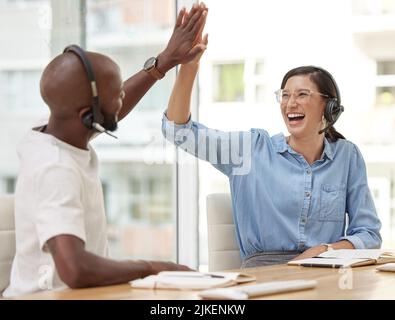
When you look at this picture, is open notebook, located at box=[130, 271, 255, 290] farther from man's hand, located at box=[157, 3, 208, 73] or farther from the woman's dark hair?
the woman's dark hair

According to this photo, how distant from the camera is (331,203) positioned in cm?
260

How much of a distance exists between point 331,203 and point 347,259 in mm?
450

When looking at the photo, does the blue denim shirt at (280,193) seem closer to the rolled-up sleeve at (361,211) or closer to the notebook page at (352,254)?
the rolled-up sleeve at (361,211)

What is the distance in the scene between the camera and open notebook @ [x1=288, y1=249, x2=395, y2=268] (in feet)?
6.86

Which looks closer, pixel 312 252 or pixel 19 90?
pixel 312 252

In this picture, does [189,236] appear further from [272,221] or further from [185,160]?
[272,221]

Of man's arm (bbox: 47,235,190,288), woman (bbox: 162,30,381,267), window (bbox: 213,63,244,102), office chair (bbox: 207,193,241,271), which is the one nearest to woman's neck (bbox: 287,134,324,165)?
woman (bbox: 162,30,381,267)

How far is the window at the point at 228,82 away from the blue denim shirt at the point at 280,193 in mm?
1346

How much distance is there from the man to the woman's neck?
1078 millimetres

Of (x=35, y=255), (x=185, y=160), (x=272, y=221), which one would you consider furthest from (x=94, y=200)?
(x=185, y=160)

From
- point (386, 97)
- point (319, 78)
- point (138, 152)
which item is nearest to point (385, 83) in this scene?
point (386, 97)

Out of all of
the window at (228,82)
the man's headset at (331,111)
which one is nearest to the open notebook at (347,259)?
the man's headset at (331,111)

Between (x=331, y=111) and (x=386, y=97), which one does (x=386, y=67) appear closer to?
(x=386, y=97)

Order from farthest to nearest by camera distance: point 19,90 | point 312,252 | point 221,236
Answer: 1. point 19,90
2. point 221,236
3. point 312,252
